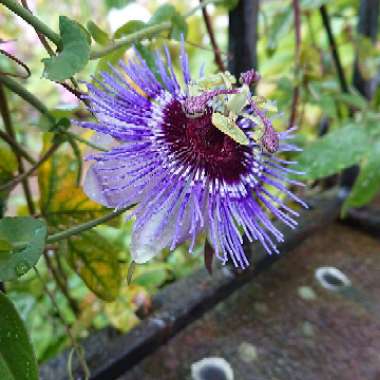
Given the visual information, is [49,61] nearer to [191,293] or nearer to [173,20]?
[173,20]

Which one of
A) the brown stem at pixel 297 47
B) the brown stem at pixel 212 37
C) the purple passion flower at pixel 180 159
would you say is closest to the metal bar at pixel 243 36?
the brown stem at pixel 212 37

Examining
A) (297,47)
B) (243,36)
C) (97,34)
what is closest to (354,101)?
(297,47)

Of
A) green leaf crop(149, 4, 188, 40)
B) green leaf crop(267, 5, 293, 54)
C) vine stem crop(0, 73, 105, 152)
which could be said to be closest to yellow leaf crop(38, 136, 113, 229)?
vine stem crop(0, 73, 105, 152)

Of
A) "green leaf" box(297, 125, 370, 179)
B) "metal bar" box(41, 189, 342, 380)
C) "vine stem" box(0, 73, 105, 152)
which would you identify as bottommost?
"metal bar" box(41, 189, 342, 380)

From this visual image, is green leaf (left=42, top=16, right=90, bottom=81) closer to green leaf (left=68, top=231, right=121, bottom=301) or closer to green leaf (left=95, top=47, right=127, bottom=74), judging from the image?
green leaf (left=95, top=47, right=127, bottom=74)

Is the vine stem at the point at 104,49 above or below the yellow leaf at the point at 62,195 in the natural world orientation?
above

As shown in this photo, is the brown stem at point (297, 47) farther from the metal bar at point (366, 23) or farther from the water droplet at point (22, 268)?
the water droplet at point (22, 268)
